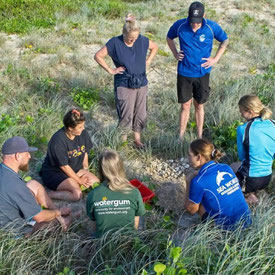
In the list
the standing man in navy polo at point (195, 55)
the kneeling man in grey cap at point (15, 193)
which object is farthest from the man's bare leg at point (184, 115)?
the kneeling man in grey cap at point (15, 193)

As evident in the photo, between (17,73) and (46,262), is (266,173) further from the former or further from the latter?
(17,73)

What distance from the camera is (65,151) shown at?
4480 millimetres

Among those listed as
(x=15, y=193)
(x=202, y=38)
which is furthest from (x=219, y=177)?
(x=202, y=38)

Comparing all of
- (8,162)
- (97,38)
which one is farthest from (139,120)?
(97,38)

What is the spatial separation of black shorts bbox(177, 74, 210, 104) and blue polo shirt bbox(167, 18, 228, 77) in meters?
0.06

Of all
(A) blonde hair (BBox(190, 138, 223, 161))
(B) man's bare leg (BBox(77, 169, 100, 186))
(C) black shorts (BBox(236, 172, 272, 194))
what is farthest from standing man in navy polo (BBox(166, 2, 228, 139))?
(A) blonde hair (BBox(190, 138, 223, 161))

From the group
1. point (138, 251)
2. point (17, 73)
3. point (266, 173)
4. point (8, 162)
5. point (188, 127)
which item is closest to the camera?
point (138, 251)

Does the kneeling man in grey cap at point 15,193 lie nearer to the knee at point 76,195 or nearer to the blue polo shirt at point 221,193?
the knee at point 76,195

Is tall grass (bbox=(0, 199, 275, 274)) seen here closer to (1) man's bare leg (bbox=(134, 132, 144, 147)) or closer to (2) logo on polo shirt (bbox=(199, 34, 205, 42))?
(1) man's bare leg (bbox=(134, 132, 144, 147))

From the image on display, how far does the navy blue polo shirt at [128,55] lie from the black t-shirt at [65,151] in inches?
42.4

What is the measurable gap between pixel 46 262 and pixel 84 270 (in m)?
0.34

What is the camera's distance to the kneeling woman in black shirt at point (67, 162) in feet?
14.5

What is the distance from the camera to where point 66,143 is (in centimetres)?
449

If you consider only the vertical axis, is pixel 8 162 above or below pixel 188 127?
above
